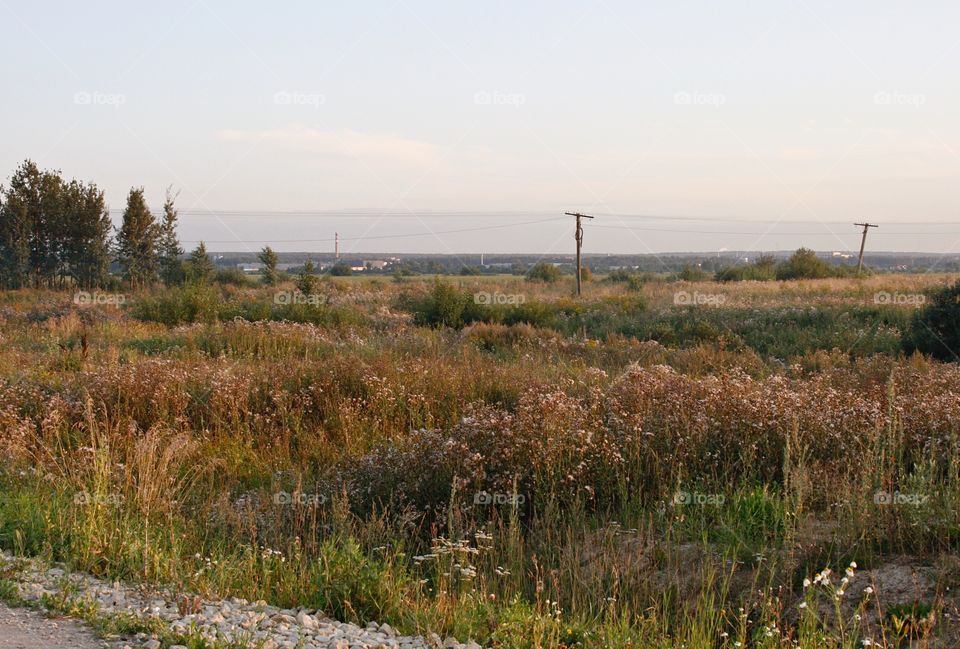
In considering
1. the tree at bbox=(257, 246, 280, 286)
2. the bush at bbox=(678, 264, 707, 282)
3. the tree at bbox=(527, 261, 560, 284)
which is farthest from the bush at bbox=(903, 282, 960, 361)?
the tree at bbox=(527, 261, 560, 284)

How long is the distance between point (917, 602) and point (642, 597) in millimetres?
1599

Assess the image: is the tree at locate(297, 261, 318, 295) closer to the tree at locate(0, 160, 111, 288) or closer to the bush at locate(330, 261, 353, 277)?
the tree at locate(0, 160, 111, 288)

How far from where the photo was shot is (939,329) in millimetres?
16406

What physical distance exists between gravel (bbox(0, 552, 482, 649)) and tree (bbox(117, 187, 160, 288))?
41.8m

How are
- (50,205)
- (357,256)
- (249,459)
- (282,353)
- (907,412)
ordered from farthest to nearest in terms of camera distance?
(357,256)
(50,205)
(282,353)
(249,459)
(907,412)

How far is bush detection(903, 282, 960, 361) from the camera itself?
15.9 metres

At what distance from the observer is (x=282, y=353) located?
598 inches

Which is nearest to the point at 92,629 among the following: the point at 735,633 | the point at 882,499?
the point at 735,633

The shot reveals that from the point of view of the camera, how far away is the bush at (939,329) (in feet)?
52.2

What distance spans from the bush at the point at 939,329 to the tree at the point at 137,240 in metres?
37.9

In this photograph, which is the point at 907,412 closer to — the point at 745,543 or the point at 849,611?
the point at 745,543

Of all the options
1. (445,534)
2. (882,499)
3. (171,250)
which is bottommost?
(445,534)

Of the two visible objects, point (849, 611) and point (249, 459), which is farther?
point (249, 459)

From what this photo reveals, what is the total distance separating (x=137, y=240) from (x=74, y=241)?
311 centimetres
